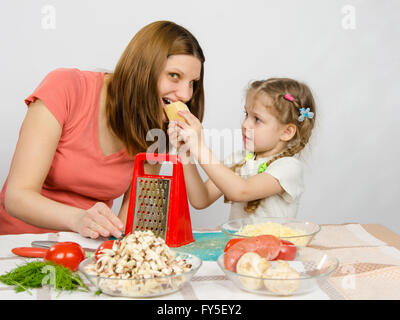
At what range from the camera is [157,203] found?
1.52 metres

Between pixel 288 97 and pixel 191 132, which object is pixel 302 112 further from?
pixel 191 132

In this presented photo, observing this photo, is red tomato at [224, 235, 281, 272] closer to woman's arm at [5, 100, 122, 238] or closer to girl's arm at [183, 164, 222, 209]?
woman's arm at [5, 100, 122, 238]

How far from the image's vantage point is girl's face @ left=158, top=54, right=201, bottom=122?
171 cm

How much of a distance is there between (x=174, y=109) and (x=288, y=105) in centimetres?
50

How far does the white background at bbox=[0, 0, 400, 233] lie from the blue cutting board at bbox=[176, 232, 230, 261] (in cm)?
121

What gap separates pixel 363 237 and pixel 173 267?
0.84m

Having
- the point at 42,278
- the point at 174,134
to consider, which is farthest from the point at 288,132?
the point at 42,278

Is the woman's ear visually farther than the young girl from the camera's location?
Yes

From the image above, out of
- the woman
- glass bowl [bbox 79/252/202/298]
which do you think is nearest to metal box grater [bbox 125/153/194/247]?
the woman

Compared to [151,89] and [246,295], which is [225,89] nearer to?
[151,89]

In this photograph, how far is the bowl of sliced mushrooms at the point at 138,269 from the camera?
0.99 m

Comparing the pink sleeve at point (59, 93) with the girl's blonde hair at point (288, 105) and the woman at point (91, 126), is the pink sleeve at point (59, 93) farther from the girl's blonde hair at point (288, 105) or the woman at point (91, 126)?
the girl's blonde hair at point (288, 105)

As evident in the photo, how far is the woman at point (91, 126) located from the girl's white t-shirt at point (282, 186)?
0.33 meters

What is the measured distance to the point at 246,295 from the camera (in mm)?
1034
